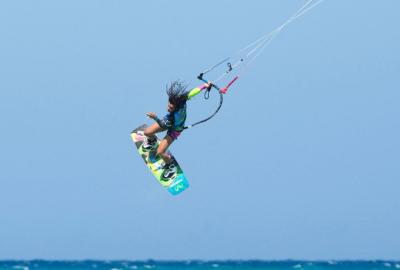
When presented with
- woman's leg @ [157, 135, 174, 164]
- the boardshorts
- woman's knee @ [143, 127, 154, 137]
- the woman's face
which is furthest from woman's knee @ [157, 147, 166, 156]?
the woman's face

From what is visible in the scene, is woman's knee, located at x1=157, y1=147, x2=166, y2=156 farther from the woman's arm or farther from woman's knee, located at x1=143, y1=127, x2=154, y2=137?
the woman's arm

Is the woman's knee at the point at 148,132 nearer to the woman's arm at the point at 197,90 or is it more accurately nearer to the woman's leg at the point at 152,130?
the woman's leg at the point at 152,130

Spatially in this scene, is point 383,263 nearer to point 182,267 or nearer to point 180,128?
point 182,267

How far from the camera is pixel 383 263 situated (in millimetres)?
35000

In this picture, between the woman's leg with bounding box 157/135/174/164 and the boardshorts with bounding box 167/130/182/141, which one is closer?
the boardshorts with bounding box 167/130/182/141

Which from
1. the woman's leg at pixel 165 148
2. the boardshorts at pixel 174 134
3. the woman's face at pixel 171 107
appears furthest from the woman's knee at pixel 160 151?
the woman's face at pixel 171 107

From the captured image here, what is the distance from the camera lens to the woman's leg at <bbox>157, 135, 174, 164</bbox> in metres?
17.6

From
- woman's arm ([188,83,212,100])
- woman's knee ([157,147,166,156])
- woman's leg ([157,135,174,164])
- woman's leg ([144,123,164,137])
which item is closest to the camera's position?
woman's arm ([188,83,212,100])

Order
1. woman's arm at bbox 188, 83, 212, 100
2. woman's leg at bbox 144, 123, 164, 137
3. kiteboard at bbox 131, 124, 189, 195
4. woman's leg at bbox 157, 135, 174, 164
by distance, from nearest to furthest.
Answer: woman's arm at bbox 188, 83, 212, 100, woman's leg at bbox 157, 135, 174, 164, woman's leg at bbox 144, 123, 164, 137, kiteboard at bbox 131, 124, 189, 195

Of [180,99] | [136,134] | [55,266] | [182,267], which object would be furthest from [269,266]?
[180,99]

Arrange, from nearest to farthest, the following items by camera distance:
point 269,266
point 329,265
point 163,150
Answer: point 163,150 → point 269,266 → point 329,265

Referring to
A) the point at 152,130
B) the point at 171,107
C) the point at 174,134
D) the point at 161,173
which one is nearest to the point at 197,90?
the point at 171,107

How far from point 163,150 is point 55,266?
16.0 meters

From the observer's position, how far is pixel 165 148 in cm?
1791
